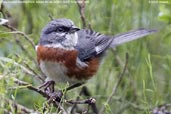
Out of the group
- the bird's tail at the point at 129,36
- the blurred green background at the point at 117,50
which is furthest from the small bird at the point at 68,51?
the blurred green background at the point at 117,50

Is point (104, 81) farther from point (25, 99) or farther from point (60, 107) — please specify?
point (60, 107)

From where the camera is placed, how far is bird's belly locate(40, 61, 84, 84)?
3848 millimetres

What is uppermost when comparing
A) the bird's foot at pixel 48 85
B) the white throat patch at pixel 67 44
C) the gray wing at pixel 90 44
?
the white throat patch at pixel 67 44

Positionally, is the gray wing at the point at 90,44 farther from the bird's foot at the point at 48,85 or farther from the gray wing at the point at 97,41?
the bird's foot at the point at 48,85

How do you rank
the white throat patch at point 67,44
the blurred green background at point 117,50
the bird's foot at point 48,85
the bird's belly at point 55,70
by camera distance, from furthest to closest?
the blurred green background at point 117,50, the white throat patch at point 67,44, the bird's belly at point 55,70, the bird's foot at point 48,85

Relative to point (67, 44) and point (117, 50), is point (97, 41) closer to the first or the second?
point (117, 50)

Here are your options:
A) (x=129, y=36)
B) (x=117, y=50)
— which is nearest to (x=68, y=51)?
(x=129, y=36)

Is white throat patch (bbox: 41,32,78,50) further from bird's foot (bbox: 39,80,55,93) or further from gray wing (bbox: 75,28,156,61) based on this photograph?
bird's foot (bbox: 39,80,55,93)

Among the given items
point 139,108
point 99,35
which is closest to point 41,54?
point 99,35

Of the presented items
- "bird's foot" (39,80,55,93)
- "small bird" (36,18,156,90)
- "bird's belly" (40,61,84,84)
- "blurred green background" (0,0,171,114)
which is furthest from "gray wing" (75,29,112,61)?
"bird's foot" (39,80,55,93)

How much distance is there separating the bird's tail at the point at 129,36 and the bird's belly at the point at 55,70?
0.68 metres

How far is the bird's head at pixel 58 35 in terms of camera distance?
392 centimetres

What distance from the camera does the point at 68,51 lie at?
400 centimetres

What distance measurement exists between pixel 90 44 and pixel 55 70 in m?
0.65
